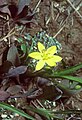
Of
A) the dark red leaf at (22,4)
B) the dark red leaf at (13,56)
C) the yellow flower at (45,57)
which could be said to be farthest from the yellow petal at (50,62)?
the dark red leaf at (22,4)

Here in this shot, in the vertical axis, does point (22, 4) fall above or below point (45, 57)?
above

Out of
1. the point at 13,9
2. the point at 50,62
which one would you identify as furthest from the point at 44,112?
the point at 13,9

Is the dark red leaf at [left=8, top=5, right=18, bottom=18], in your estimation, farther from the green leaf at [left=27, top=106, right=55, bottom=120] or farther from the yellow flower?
the green leaf at [left=27, top=106, right=55, bottom=120]

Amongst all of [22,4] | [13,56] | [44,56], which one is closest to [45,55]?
[44,56]

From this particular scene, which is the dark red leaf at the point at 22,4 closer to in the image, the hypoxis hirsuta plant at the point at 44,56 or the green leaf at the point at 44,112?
the hypoxis hirsuta plant at the point at 44,56

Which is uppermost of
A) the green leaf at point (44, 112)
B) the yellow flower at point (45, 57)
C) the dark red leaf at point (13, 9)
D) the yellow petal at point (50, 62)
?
the dark red leaf at point (13, 9)

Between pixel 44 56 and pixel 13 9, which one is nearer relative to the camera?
pixel 44 56

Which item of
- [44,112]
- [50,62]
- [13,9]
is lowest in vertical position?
[44,112]

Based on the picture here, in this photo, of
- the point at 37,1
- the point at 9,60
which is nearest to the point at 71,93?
the point at 9,60

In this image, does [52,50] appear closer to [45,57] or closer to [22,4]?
[45,57]

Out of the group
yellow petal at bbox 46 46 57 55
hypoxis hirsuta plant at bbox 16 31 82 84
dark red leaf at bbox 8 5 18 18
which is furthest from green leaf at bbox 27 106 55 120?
dark red leaf at bbox 8 5 18 18

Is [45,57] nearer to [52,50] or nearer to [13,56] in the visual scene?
[52,50]

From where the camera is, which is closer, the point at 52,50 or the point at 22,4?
the point at 52,50
